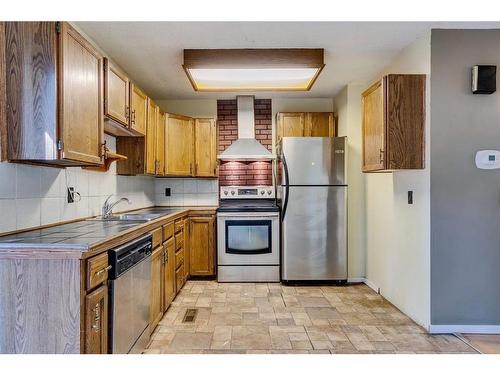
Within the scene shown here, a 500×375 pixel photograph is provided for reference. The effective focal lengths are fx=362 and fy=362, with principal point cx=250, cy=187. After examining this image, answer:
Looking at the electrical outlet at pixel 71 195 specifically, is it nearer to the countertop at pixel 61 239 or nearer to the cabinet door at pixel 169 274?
the countertop at pixel 61 239

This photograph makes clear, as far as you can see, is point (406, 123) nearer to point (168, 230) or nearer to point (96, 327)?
point (168, 230)

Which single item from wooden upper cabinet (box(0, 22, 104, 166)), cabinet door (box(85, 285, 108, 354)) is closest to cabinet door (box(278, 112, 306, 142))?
wooden upper cabinet (box(0, 22, 104, 166))

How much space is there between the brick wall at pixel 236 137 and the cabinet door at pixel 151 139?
1203 millimetres

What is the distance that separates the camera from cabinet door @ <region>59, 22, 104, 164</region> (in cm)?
196

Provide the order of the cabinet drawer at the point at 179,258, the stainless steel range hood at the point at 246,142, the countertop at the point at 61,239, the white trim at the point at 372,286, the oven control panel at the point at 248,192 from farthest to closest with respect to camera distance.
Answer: the oven control panel at the point at 248,192
the stainless steel range hood at the point at 246,142
the white trim at the point at 372,286
the cabinet drawer at the point at 179,258
the countertop at the point at 61,239

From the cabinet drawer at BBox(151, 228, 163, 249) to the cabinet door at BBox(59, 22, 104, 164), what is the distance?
→ 2.40 ft

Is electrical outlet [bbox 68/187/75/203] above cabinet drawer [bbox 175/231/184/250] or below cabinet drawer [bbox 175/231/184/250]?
above

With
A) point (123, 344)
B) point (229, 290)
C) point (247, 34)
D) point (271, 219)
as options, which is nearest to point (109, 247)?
point (123, 344)

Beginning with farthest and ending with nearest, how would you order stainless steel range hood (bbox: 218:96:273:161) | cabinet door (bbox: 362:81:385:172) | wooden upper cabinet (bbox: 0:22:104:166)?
stainless steel range hood (bbox: 218:96:273:161) < cabinet door (bbox: 362:81:385:172) < wooden upper cabinet (bbox: 0:22:104:166)

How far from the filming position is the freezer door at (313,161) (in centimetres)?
426

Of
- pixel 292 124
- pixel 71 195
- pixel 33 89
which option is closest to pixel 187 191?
pixel 292 124

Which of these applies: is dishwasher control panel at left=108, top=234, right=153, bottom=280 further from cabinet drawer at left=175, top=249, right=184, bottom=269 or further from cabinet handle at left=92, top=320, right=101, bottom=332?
cabinet drawer at left=175, top=249, right=184, bottom=269

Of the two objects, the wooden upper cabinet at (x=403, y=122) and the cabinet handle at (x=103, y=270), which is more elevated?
the wooden upper cabinet at (x=403, y=122)

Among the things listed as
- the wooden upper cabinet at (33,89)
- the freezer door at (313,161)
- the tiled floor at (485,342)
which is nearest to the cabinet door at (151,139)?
the freezer door at (313,161)
